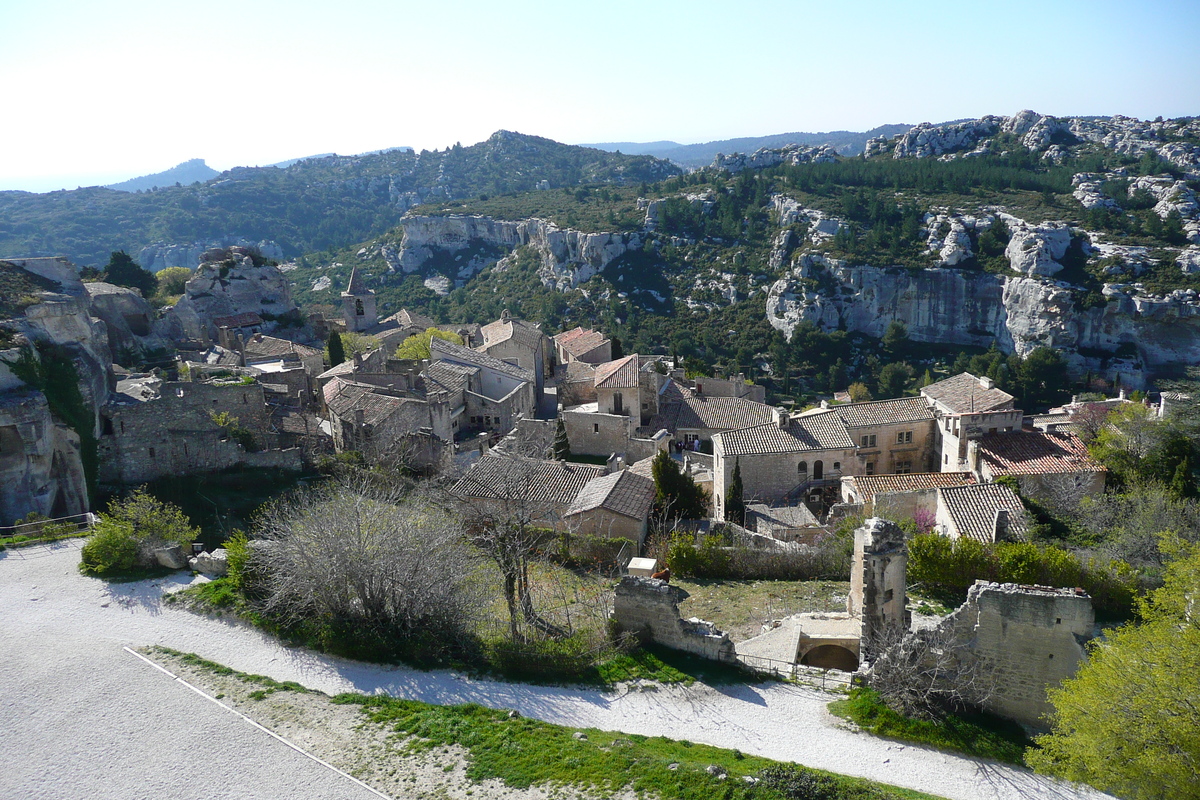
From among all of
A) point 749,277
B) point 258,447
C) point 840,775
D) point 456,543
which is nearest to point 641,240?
point 749,277

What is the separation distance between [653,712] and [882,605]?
5588mm

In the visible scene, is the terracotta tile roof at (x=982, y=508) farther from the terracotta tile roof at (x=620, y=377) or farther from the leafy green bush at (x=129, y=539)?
the leafy green bush at (x=129, y=539)

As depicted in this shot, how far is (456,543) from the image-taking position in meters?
18.4

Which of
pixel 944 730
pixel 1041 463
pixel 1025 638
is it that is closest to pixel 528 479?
pixel 944 730

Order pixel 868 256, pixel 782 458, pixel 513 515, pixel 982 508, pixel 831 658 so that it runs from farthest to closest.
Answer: pixel 868 256 < pixel 782 458 < pixel 982 508 < pixel 513 515 < pixel 831 658

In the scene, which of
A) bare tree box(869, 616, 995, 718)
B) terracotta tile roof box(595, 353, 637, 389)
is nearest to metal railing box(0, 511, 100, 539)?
bare tree box(869, 616, 995, 718)

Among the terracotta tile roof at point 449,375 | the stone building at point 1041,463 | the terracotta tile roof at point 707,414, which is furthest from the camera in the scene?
the terracotta tile roof at point 707,414

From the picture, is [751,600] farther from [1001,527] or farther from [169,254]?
[169,254]

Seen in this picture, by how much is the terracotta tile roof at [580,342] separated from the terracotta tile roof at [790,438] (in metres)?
20.9

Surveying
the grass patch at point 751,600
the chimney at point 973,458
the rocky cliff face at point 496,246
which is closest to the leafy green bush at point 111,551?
the grass patch at point 751,600

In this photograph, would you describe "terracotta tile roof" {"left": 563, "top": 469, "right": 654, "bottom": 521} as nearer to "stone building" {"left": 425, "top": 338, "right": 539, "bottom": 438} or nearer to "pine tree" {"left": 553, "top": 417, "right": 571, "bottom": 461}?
"pine tree" {"left": 553, "top": 417, "right": 571, "bottom": 461}

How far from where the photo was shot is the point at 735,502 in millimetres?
28234

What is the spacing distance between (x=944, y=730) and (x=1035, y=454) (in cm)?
1935

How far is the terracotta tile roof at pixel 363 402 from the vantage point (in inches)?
1159
